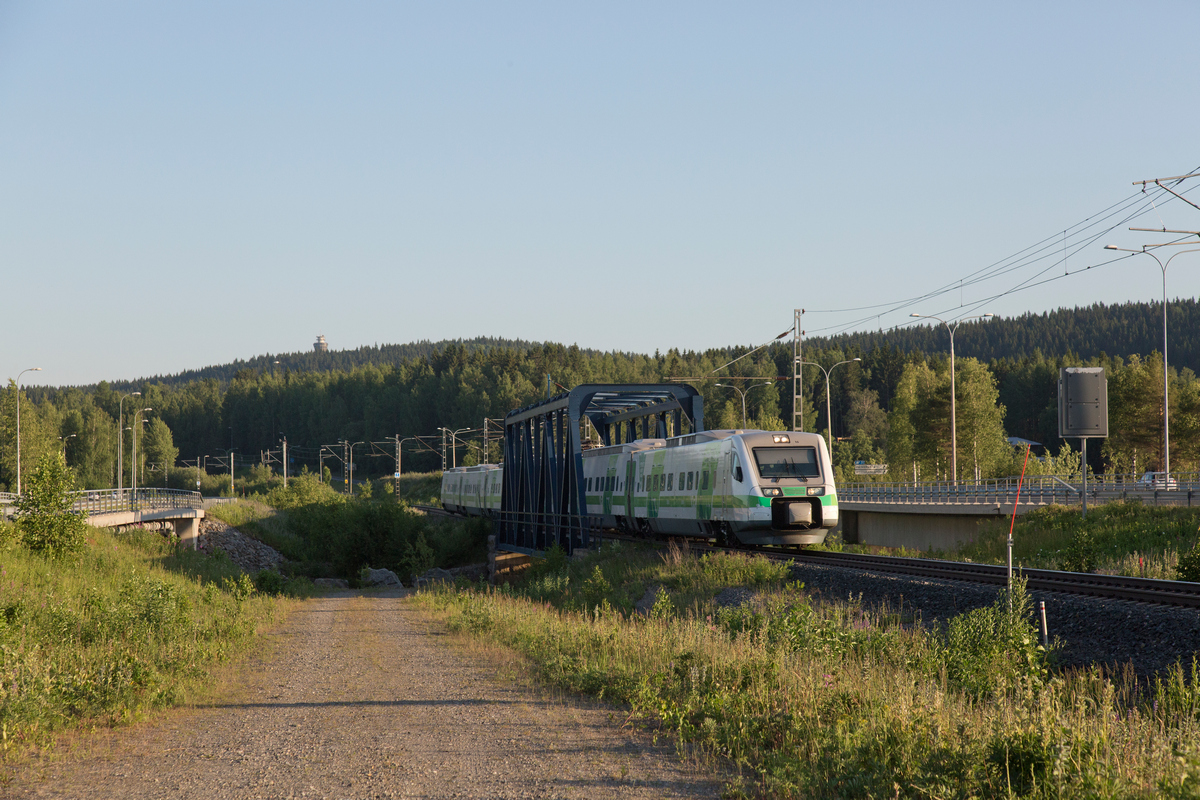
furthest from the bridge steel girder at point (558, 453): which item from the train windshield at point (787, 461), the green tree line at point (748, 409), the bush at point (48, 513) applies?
the green tree line at point (748, 409)

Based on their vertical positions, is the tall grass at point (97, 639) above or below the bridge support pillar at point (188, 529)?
above

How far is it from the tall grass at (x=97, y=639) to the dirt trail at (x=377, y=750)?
68cm

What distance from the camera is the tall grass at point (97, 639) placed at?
35.4 ft

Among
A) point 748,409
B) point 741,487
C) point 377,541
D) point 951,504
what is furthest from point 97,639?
point 748,409

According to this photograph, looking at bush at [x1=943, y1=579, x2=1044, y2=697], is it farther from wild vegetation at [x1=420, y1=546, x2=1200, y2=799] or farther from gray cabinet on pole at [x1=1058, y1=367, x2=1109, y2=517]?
gray cabinet on pole at [x1=1058, y1=367, x2=1109, y2=517]

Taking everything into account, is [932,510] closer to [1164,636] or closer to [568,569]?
[568,569]

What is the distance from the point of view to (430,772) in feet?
27.6

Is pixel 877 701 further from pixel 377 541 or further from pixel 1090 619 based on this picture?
pixel 377 541

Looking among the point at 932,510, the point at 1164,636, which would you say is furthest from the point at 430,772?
the point at 932,510

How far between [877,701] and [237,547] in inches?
1986

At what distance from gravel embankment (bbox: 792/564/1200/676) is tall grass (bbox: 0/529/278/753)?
1150 centimetres

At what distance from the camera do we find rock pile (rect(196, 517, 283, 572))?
51.6 meters

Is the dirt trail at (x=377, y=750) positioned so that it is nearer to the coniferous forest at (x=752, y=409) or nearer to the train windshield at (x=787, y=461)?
the train windshield at (x=787, y=461)

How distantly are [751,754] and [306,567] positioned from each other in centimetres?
4615
